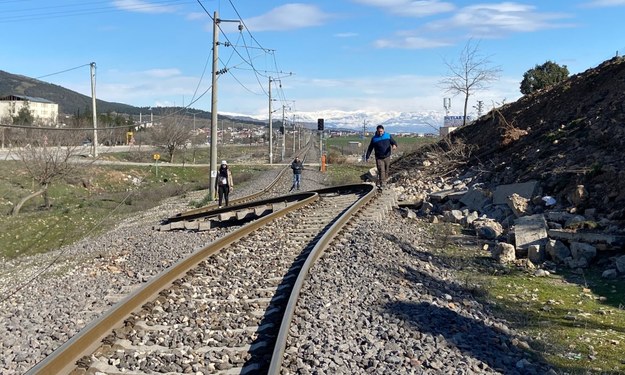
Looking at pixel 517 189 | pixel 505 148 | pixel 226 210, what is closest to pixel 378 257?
pixel 517 189

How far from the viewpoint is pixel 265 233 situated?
1366cm

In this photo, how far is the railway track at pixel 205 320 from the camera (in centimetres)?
584

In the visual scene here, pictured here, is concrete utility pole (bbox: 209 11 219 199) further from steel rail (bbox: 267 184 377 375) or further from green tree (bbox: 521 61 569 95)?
green tree (bbox: 521 61 569 95)

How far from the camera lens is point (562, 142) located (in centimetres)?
1825

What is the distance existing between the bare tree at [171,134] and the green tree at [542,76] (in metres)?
49.1

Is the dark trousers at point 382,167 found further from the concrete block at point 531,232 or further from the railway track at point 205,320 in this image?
the railway track at point 205,320

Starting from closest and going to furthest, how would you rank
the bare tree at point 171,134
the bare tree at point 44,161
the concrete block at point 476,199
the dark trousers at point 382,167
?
the concrete block at point 476,199 < the dark trousers at point 382,167 < the bare tree at point 44,161 < the bare tree at point 171,134

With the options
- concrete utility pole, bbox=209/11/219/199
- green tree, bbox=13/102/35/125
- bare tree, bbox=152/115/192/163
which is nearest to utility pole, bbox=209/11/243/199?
concrete utility pole, bbox=209/11/219/199

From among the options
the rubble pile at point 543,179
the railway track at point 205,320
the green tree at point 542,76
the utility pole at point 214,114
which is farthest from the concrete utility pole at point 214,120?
the green tree at point 542,76

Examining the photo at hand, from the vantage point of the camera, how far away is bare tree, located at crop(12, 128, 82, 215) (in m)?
41.7

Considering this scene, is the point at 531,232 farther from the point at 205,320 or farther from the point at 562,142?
the point at 205,320

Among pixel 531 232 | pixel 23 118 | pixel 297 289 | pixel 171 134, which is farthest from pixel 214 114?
pixel 23 118

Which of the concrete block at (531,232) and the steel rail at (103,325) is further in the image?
the concrete block at (531,232)

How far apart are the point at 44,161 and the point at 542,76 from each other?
98.6 ft
